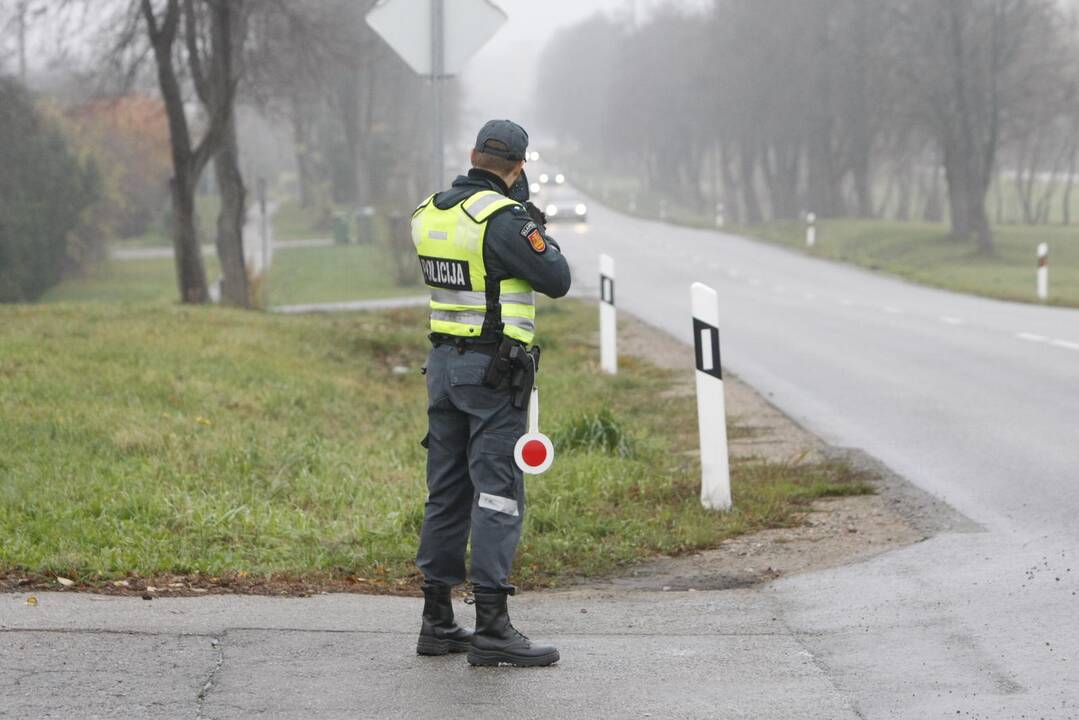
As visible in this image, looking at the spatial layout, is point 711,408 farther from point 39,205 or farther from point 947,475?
point 39,205

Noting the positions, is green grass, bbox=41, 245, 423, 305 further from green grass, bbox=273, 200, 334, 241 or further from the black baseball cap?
the black baseball cap

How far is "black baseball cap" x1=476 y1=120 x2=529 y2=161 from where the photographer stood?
5246mm

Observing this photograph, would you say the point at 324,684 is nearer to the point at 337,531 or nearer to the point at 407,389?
the point at 337,531

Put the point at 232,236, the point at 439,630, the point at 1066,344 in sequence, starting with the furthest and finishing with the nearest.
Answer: the point at 232,236, the point at 1066,344, the point at 439,630

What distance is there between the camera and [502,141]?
524 centimetres

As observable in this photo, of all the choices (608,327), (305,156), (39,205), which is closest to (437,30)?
(608,327)

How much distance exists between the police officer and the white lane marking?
11300 millimetres

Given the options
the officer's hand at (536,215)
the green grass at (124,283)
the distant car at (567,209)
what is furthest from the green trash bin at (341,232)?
the officer's hand at (536,215)

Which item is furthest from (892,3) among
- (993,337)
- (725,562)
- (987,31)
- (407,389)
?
(725,562)

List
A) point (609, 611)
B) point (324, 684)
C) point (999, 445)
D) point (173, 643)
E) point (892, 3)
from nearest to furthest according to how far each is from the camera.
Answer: point (324, 684), point (173, 643), point (609, 611), point (999, 445), point (892, 3)

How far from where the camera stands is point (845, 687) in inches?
186

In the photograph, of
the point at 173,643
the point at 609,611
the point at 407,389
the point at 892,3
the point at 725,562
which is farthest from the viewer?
the point at 892,3

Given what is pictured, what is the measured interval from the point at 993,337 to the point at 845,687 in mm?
12954

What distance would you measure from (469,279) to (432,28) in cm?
370
